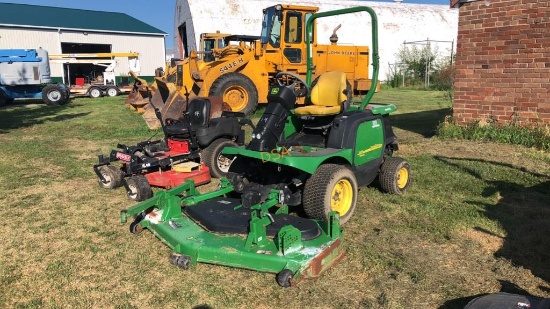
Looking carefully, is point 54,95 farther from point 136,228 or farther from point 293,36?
point 136,228

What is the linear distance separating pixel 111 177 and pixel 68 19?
27.5 metres

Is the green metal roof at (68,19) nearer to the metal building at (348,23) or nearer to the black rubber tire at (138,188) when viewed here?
the metal building at (348,23)

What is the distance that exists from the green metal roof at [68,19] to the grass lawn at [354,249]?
77.9ft

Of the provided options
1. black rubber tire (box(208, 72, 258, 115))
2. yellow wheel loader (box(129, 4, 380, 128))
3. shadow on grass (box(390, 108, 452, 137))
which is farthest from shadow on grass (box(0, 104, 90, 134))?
shadow on grass (box(390, 108, 452, 137))

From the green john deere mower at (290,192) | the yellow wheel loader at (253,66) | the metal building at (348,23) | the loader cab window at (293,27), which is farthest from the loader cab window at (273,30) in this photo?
the metal building at (348,23)

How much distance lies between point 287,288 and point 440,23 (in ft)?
98.8

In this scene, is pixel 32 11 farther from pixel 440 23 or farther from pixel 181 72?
pixel 440 23

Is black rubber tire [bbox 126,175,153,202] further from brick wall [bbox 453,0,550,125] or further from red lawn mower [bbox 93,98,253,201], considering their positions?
brick wall [bbox 453,0,550,125]

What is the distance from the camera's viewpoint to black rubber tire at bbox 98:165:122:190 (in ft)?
18.5

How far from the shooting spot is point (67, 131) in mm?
10719

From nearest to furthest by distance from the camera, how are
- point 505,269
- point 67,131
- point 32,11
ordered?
point 505,269
point 67,131
point 32,11

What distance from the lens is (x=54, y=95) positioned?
57.4 feet

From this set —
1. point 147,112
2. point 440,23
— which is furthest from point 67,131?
point 440,23

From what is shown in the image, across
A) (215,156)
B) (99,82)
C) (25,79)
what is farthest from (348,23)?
(215,156)
